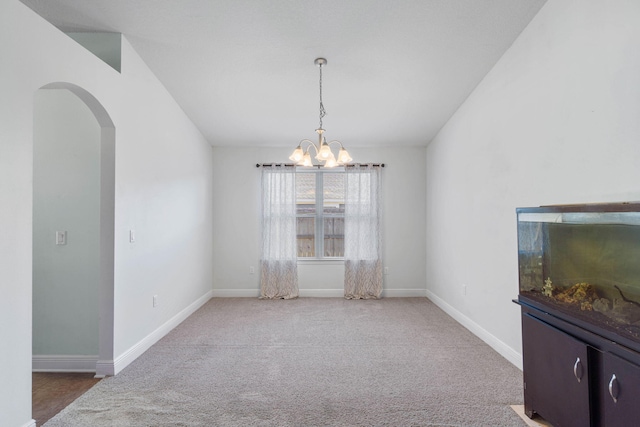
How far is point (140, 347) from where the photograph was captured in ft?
9.96

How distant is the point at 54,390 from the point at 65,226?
4.22 ft

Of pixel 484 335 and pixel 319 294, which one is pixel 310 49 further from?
pixel 319 294

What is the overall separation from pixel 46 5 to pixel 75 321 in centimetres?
255

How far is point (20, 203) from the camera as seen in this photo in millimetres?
1849

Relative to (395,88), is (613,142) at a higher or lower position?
lower

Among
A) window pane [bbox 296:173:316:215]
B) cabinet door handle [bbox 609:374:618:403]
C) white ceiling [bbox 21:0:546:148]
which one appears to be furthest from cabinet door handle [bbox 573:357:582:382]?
window pane [bbox 296:173:316:215]

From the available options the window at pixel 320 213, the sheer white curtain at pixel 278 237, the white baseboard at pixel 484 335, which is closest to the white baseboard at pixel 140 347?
the sheer white curtain at pixel 278 237

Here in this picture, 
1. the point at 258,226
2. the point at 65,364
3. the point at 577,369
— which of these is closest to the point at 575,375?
the point at 577,369

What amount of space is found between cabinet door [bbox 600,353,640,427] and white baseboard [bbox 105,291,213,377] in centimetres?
322

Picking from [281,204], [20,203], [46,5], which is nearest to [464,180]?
[281,204]

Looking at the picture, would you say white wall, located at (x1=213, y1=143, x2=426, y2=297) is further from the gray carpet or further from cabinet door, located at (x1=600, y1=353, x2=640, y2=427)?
cabinet door, located at (x1=600, y1=353, x2=640, y2=427)

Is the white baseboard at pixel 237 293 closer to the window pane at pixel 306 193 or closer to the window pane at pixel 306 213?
the window pane at pixel 306 213

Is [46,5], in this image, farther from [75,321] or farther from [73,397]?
[73,397]

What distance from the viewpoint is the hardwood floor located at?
2.18 metres
